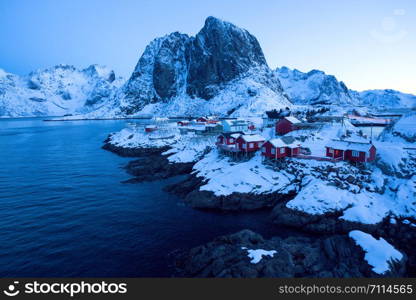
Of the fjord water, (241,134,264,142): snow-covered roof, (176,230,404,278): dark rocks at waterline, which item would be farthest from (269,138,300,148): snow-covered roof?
(176,230,404,278): dark rocks at waterline

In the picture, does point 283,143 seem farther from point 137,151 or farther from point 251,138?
point 137,151

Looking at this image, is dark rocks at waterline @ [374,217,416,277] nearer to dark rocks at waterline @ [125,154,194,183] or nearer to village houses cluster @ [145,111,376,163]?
village houses cluster @ [145,111,376,163]

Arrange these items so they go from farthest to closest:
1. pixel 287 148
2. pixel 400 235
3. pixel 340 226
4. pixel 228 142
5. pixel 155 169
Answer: pixel 155 169 → pixel 228 142 → pixel 287 148 → pixel 340 226 → pixel 400 235

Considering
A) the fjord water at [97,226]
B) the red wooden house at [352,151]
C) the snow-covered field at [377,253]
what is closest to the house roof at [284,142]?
the red wooden house at [352,151]

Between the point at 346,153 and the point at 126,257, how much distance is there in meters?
39.3

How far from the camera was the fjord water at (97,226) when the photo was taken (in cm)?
2319

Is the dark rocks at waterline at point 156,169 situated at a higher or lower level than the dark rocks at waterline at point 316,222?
higher

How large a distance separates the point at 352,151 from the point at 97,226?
1648 inches

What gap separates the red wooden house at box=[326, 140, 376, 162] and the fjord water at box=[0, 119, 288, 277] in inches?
796

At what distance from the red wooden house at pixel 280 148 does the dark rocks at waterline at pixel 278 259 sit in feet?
72.2

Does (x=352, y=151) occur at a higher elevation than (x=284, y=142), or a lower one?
lower

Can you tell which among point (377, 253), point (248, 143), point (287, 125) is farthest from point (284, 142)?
point (377, 253)

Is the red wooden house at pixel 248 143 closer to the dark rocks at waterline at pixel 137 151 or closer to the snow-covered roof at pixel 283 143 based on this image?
the snow-covered roof at pixel 283 143

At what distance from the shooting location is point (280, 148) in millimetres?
45938
